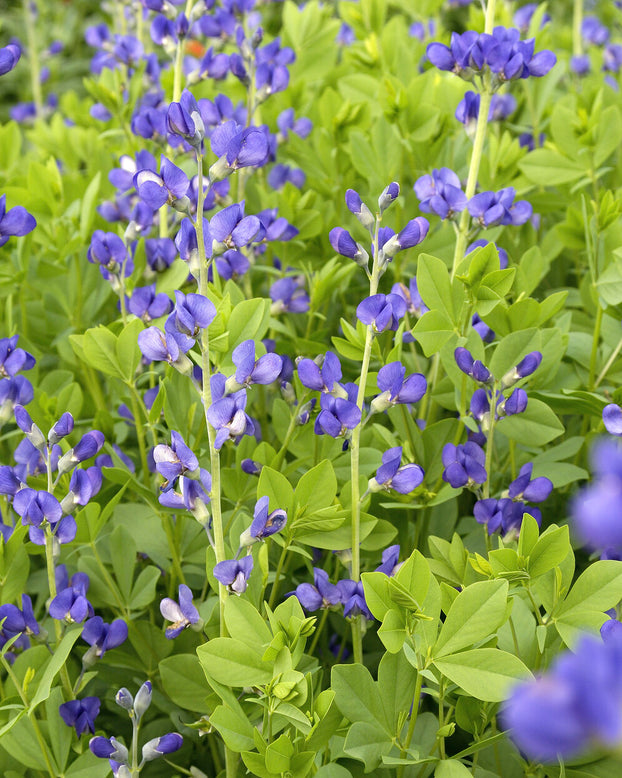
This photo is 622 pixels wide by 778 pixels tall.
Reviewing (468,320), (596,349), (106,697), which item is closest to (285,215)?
(468,320)

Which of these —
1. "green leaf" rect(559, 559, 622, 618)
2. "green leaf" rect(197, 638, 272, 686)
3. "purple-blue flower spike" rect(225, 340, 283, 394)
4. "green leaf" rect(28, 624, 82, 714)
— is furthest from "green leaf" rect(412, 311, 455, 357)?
"green leaf" rect(28, 624, 82, 714)

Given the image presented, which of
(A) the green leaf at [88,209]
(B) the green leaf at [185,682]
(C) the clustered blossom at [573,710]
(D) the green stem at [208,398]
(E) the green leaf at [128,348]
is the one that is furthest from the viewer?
(A) the green leaf at [88,209]

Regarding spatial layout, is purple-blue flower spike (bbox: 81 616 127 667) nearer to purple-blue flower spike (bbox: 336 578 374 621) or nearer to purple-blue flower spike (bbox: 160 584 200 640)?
purple-blue flower spike (bbox: 160 584 200 640)

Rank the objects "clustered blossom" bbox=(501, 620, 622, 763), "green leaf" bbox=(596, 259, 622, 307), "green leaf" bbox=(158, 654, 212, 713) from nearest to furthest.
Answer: "clustered blossom" bbox=(501, 620, 622, 763)
"green leaf" bbox=(158, 654, 212, 713)
"green leaf" bbox=(596, 259, 622, 307)

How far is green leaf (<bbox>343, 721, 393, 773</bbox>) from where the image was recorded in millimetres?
864

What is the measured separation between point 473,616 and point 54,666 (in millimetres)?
480

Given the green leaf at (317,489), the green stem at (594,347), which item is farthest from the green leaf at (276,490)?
the green stem at (594,347)

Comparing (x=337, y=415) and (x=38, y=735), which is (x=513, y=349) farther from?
(x=38, y=735)

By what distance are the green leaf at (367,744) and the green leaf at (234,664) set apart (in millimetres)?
103

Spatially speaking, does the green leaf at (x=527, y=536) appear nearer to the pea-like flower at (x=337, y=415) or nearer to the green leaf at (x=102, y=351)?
the pea-like flower at (x=337, y=415)

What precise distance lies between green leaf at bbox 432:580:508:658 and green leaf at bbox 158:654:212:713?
0.33 meters

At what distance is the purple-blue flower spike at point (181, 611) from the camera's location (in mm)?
960

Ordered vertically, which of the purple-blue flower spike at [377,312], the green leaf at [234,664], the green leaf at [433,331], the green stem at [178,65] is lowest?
the green leaf at [234,664]

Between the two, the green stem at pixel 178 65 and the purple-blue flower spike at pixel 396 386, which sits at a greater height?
the green stem at pixel 178 65
